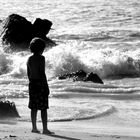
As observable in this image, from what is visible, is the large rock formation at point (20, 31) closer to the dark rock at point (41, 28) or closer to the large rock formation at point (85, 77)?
the dark rock at point (41, 28)

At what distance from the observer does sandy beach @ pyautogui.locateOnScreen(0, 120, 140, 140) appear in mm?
5828

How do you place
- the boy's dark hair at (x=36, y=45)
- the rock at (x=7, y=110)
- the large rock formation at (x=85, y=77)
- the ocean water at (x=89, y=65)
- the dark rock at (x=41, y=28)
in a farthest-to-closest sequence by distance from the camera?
the dark rock at (x=41, y=28) → the large rock formation at (x=85, y=77) → the ocean water at (x=89, y=65) → the rock at (x=7, y=110) → the boy's dark hair at (x=36, y=45)

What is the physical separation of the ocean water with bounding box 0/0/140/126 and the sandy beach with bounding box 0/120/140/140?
1.43 feet

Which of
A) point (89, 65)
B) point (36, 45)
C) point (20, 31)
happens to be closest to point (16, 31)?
point (20, 31)

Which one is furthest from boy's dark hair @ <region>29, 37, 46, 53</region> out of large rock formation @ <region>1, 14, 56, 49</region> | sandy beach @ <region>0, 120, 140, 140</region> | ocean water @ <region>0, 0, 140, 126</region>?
large rock formation @ <region>1, 14, 56, 49</region>

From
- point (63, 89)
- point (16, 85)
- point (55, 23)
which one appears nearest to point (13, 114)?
point (63, 89)

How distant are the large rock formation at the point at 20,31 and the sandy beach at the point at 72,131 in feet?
33.6

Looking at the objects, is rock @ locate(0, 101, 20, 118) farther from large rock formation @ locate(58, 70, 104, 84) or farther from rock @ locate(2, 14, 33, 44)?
rock @ locate(2, 14, 33, 44)

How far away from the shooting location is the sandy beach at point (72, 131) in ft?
19.1

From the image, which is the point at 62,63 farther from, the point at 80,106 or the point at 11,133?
the point at 11,133

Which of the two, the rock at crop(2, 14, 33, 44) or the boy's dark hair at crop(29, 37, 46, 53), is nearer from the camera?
the boy's dark hair at crop(29, 37, 46, 53)

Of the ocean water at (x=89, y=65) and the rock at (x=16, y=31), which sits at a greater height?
the rock at (x=16, y=31)

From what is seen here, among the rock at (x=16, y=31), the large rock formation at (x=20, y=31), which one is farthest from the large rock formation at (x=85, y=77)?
the rock at (x=16, y=31)

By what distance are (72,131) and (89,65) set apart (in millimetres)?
8624
